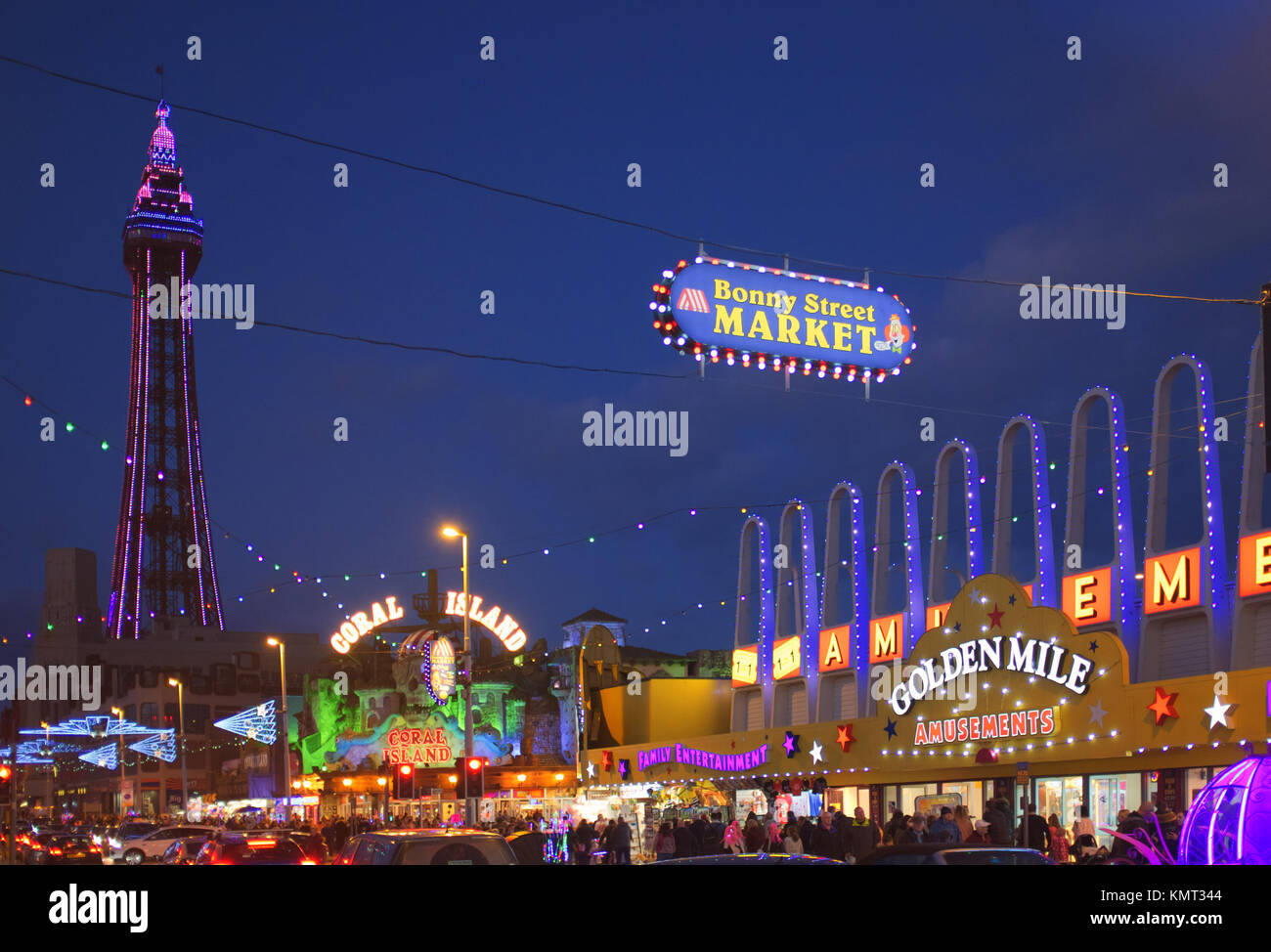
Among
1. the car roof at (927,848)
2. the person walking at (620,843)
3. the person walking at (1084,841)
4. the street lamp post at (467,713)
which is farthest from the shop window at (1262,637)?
the street lamp post at (467,713)

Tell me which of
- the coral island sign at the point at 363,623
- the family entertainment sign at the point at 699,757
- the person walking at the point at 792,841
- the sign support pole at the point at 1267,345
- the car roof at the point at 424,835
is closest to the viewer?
the sign support pole at the point at 1267,345

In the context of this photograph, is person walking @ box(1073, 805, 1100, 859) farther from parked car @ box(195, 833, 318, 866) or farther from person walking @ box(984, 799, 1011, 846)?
parked car @ box(195, 833, 318, 866)

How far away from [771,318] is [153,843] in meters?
29.4

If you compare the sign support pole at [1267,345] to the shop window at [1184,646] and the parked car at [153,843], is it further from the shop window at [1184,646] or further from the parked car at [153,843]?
the parked car at [153,843]

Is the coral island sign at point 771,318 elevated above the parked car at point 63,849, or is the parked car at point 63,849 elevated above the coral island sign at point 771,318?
the coral island sign at point 771,318

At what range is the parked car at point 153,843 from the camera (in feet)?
128

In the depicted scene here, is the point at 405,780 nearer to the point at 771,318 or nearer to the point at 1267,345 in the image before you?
the point at 771,318

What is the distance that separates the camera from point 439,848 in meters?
16.3

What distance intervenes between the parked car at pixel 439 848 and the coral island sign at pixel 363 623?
175ft

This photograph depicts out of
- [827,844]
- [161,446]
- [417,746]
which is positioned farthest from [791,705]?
[161,446]
